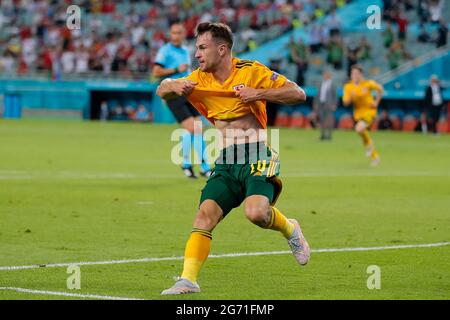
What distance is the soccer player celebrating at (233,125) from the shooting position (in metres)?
8.98

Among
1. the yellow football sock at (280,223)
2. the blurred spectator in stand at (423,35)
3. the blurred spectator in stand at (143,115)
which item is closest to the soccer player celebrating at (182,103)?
the yellow football sock at (280,223)

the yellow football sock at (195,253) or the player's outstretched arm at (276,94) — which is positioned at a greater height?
the player's outstretched arm at (276,94)

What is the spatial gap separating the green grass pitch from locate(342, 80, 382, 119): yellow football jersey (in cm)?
139

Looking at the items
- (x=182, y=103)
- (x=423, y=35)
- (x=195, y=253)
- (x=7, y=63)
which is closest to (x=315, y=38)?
(x=423, y=35)

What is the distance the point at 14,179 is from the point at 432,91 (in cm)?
2400

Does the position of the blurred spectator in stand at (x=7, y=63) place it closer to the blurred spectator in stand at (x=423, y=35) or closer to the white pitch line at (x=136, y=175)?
the blurred spectator in stand at (x=423, y=35)

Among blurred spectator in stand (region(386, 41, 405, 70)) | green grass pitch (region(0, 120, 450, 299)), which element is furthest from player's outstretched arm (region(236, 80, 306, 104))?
blurred spectator in stand (region(386, 41, 405, 70))

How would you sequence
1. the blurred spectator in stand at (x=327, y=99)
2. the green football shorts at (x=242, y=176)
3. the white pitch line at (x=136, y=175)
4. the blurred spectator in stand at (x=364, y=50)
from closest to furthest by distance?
the green football shorts at (x=242, y=176), the white pitch line at (x=136, y=175), the blurred spectator in stand at (x=327, y=99), the blurred spectator in stand at (x=364, y=50)

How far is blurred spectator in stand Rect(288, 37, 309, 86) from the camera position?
45575 mm

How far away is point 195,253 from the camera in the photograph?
28.7 feet

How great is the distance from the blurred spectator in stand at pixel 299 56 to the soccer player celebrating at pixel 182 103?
82.7 ft

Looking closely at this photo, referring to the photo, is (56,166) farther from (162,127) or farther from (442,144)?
(162,127)

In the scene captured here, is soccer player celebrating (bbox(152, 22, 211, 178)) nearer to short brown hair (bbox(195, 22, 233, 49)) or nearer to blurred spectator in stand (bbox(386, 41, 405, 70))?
short brown hair (bbox(195, 22, 233, 49))

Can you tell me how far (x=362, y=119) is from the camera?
28125 mm
